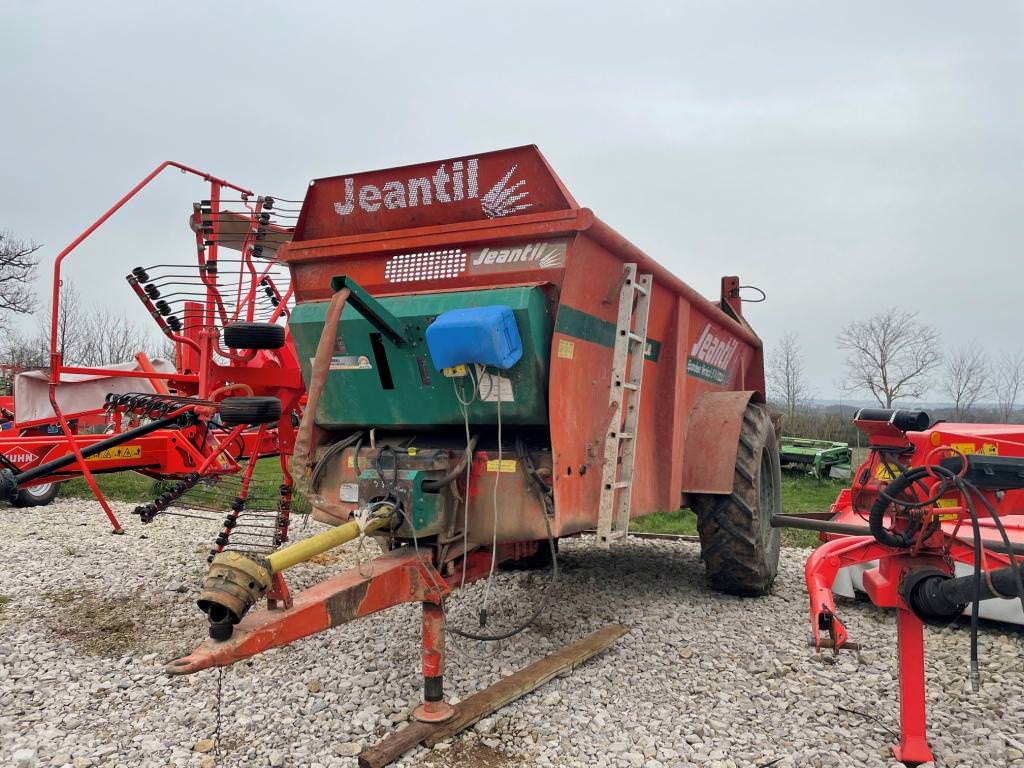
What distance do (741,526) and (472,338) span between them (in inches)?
104

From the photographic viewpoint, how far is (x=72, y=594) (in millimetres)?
5434

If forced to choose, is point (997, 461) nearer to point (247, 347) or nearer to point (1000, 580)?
point (1000, 580)

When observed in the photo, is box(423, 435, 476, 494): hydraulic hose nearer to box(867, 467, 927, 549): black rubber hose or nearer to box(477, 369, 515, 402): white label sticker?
box(477, 369, 515, 402): white label sticker

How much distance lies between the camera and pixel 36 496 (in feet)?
31.5

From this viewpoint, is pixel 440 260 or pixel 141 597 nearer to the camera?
pixel 440 260

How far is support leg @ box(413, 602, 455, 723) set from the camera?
3270mm

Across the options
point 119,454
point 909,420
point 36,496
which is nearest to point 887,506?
point 909,420

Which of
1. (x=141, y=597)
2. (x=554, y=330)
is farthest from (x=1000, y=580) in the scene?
(x=141, y=597)

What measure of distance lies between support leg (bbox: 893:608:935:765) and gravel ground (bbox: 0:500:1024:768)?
12 centimetres

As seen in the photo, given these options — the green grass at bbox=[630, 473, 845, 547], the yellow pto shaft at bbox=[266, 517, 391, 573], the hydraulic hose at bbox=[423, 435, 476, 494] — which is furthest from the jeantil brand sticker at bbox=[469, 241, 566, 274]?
the green grass at bbox=[630, 473, 845, 547]

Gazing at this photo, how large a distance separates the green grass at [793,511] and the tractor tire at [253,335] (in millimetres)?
3225

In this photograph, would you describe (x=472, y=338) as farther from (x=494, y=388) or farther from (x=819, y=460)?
(x=819, y=460)

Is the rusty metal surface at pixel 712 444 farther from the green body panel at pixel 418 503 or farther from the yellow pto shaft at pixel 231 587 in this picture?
the yellow pto shaft at pixel 231 587

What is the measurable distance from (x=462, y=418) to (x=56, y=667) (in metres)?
2.59
